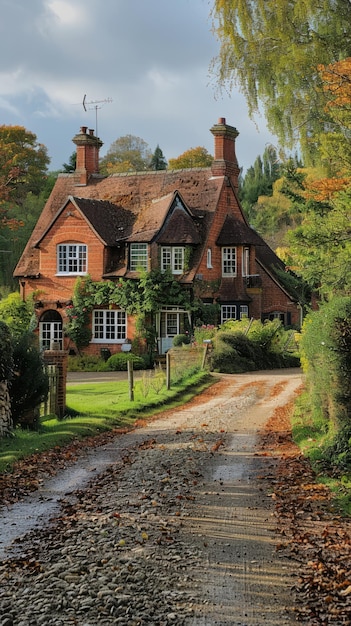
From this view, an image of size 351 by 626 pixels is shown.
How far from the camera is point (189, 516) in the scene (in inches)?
356

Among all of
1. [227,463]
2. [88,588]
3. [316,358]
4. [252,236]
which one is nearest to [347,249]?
[316,358]

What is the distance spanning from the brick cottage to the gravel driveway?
26577 mm

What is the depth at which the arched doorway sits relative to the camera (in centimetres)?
4116

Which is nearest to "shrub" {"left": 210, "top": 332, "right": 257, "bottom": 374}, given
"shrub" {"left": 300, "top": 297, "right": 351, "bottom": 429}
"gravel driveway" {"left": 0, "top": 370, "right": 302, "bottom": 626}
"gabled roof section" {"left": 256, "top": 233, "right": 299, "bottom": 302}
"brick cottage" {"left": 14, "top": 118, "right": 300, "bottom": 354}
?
"brick cottage" {"left": 14, "top": 118, "right": 300, "bottom": 354}

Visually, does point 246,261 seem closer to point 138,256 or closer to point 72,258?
point 138,256

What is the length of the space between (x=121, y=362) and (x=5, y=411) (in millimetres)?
23046

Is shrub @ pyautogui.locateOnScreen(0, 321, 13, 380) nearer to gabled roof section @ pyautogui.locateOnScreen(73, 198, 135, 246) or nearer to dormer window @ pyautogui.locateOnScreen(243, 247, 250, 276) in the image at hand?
gabled roof section @ pyautogui.locateOnScreen(73, 198, 135, 246)

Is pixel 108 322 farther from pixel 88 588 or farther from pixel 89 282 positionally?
pixel 88 588

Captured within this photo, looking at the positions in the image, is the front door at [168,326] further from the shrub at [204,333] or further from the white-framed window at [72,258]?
the white-framed window at [72,258]

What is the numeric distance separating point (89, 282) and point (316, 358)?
85.9 feet

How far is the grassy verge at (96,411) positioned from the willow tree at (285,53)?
935 centimetres

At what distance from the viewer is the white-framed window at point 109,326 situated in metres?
39.9

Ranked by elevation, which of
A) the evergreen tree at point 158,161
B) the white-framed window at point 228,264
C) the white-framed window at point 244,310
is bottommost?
the white-framed window at point 244,310

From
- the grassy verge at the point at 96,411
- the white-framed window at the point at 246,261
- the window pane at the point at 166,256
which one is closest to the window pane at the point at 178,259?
the window pane at the point at 166,256
